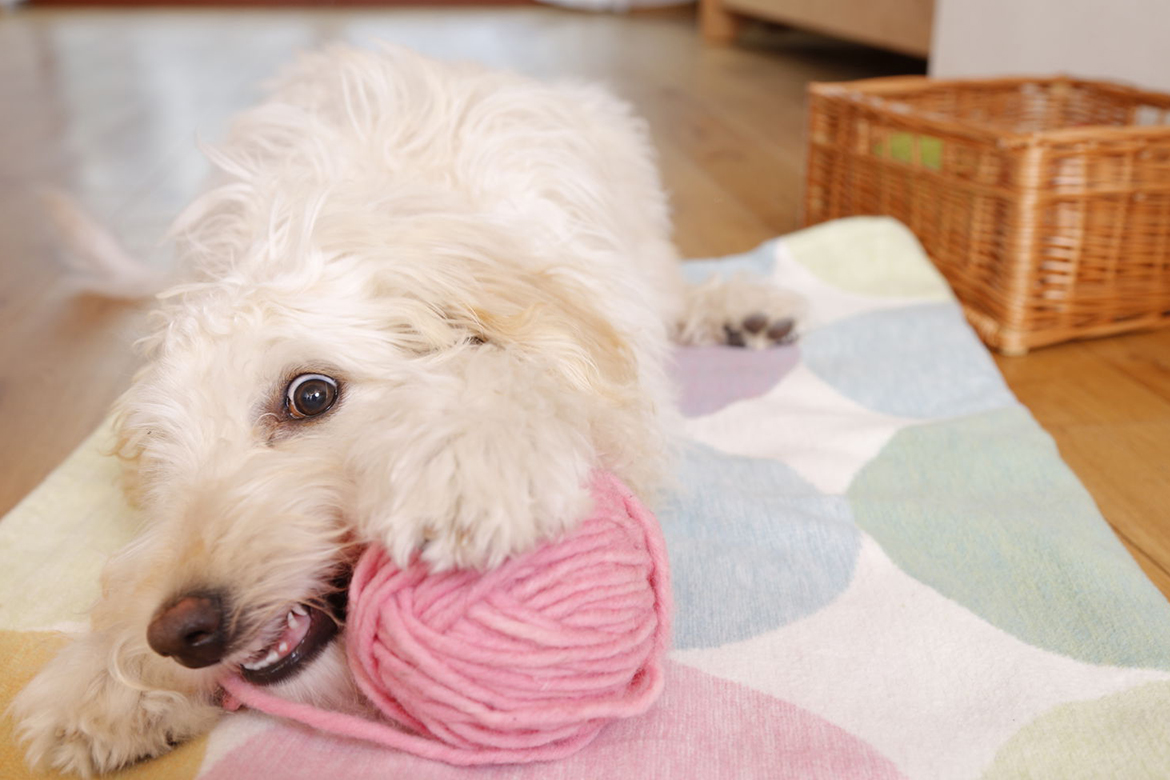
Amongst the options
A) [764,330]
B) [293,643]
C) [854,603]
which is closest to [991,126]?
[764,330]

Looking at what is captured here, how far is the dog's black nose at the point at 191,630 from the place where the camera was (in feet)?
2.38

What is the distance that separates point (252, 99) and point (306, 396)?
3660mm

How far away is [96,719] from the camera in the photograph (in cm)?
83

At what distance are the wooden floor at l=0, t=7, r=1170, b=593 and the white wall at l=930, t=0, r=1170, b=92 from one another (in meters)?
0.55

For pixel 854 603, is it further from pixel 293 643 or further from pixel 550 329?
pixel 293 643

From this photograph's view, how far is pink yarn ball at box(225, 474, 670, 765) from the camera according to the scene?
0.72 m

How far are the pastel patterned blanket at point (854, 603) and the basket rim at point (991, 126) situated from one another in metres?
0.34

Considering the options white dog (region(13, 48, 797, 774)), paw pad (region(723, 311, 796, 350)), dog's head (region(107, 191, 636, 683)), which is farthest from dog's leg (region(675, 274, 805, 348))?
dog's head (region(107, 191, 636, 683))

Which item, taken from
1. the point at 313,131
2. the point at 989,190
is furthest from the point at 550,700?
the point at 989,190

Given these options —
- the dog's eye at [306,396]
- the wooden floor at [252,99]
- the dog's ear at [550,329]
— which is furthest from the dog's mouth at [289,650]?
the wooden floor at [252,99]

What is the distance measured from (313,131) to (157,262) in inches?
43.6

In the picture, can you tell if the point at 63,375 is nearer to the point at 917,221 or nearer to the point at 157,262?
the point at 157,262

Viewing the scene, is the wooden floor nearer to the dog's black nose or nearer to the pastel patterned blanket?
the pastel patterned blanket

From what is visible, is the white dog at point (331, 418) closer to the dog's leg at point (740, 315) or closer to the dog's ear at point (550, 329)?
the dog's ear at point (550, 329)
